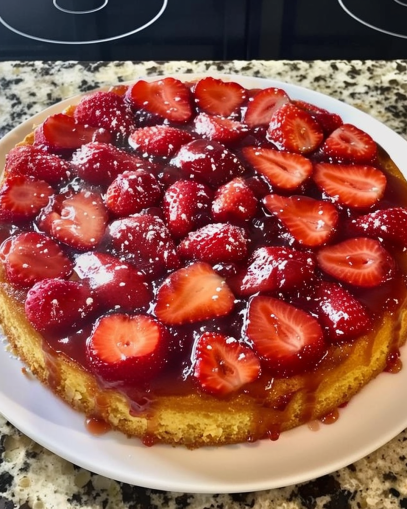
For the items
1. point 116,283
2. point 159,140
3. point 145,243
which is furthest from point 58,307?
point 159,140

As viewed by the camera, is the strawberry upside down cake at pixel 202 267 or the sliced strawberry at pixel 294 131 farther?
the sliced strawberry at pixel 294 131

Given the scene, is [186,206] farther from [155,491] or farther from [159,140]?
[155,491]

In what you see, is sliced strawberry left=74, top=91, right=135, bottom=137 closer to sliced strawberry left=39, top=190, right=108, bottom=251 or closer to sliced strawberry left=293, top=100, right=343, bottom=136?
sliced strawberry left=39, top=190, right=108, bottom=251

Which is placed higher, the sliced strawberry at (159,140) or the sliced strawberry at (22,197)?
the sliced strawberry at (159,140)

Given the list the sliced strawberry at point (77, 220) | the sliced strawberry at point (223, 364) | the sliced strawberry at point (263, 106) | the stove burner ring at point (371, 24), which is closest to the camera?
the sliced strawberry at point (223, 364)

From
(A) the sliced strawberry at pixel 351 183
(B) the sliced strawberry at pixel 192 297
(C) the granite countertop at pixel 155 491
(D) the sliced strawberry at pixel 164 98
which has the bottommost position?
(C) the granite countertop at pixel 155 491

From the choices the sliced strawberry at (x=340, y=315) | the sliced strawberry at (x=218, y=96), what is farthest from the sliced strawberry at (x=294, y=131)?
the sliced strawberry at (x=340, y=315)

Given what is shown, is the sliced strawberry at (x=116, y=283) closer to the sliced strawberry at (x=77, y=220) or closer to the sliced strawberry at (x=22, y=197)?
the sliced strawberry at (x=77, y=220)
